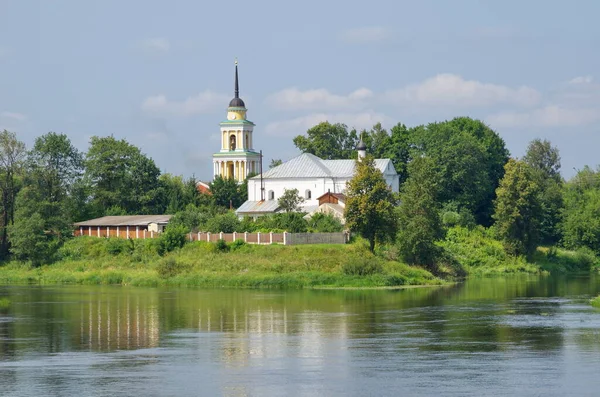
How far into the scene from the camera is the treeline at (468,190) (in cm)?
7725

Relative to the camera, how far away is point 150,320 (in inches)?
2023

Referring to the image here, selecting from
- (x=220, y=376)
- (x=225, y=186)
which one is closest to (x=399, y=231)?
(x=225, y=186)

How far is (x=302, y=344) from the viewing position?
140 feet

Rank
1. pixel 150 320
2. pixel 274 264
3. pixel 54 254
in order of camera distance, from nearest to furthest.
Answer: pixel 150 320, pixel 274 264, pixel 54 254

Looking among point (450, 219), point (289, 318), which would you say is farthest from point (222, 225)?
point (289, 318)

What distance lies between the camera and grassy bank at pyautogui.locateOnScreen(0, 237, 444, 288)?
72.7 m

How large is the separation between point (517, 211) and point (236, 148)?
135 ft

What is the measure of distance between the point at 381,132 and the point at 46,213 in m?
45.3

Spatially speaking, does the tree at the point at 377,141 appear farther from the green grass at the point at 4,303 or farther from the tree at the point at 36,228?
the green grass at the point at 4,303

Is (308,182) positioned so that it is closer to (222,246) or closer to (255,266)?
(222,246)

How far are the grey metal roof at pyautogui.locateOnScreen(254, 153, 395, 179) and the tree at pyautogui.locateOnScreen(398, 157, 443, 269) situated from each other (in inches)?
900

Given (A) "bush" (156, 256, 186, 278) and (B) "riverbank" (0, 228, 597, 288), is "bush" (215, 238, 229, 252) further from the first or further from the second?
(A) "bush" (156, 256, 186, 278)

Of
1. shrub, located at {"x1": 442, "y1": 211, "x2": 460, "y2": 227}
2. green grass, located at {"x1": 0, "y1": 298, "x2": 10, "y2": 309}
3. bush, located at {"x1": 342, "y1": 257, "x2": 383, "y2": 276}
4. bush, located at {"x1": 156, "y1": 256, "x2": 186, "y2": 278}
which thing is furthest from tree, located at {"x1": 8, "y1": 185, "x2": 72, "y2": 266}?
shrub, located at {"x1": 442, "y1": 211, "x2": 460, "y2": 227}

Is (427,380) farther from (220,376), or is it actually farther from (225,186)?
(225,186)
